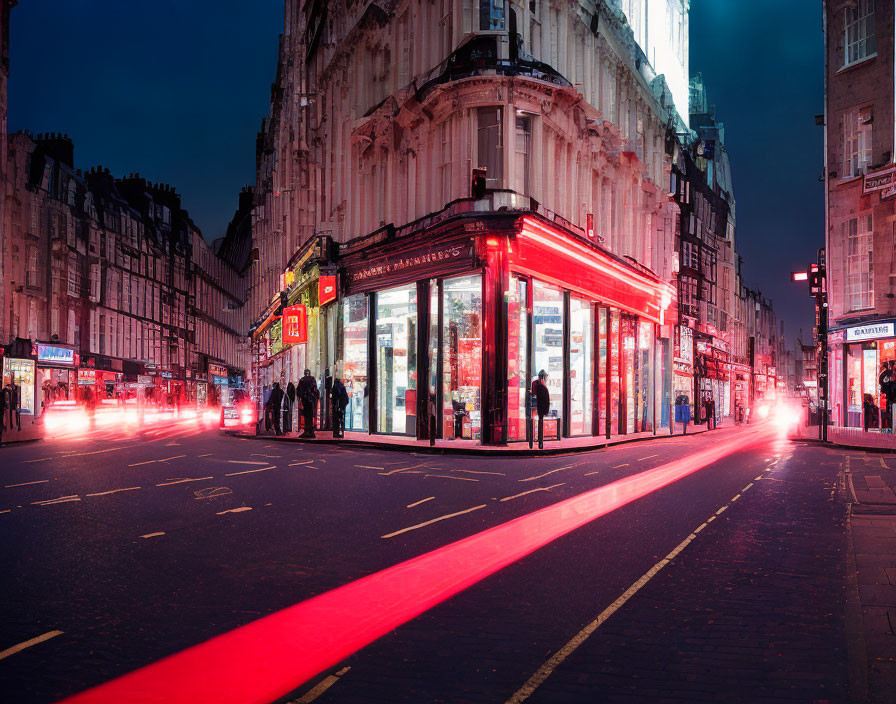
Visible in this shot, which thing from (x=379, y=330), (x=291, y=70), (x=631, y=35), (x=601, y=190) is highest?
(x=291, y=70)

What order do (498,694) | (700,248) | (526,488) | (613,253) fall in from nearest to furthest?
(498,694) → (526,488) → (613,253) → (700,248)

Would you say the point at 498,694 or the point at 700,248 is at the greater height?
the point at 700,248

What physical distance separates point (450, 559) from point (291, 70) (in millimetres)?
49178

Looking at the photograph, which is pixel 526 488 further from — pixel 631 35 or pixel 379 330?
pixel 631 35

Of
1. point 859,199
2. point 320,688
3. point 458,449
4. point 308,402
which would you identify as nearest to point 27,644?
point 320,688

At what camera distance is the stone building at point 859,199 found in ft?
106

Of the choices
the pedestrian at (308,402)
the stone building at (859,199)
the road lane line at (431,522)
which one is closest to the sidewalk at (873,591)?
the road lane line at (431,522)

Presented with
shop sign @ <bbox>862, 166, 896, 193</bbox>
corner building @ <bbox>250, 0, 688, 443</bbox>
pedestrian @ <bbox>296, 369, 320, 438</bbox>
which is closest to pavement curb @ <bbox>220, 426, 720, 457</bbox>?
pedestrian @ <bbox>296, 369, 320, 438</bbox>

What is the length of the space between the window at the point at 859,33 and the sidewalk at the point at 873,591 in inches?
1160

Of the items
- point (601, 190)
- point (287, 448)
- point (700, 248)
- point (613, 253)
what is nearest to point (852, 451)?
point (613, 253)

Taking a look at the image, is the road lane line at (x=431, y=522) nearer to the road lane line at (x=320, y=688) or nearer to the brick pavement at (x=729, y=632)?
the brick pavement at (x=729, y=632)

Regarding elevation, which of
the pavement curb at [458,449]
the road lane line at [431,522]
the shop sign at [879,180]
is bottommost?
the pavement curb at [458,449]

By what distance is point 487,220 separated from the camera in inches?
862

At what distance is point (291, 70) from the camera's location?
50.4m
